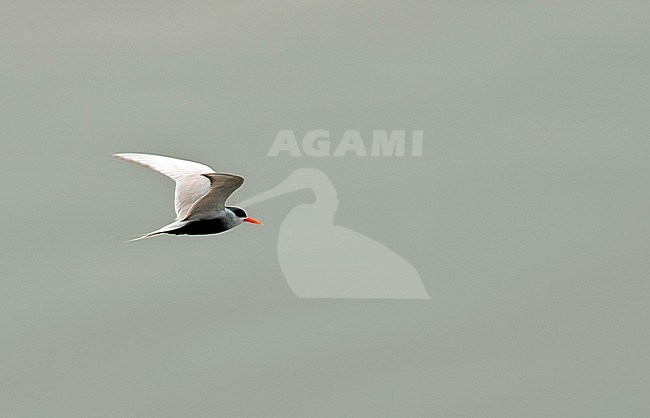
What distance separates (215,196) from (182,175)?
2.20 ft

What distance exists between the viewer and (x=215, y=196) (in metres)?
7.29

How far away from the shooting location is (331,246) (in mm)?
13844

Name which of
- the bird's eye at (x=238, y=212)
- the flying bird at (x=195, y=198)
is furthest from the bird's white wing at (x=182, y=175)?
the bird's eye at (x=238, y=212)

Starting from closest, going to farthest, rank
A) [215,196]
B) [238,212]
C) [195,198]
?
[215,196] < [195,198] < [238,212]

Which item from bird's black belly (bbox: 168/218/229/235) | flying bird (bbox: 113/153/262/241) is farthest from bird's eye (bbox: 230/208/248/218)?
bird's black belly (bbox: 168/218/229/235)

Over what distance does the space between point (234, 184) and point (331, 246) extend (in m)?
6.97

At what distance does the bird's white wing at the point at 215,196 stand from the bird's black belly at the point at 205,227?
48mm

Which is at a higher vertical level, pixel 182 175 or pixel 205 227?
pixel 182 175

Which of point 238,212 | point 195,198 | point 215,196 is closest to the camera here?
point 215,196

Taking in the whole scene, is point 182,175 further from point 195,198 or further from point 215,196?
point 215,196

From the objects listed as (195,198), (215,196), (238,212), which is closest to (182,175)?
(195,198)

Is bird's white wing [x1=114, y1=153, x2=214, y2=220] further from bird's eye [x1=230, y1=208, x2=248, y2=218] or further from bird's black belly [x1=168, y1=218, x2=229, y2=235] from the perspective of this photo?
bird's eye [x1=230, y1=208, x2=248, y2=218]

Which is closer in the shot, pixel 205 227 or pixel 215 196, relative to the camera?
pixel 215 196

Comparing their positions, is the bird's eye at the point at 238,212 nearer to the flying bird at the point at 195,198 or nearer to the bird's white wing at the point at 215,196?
the flying bird at the point at 195,198
